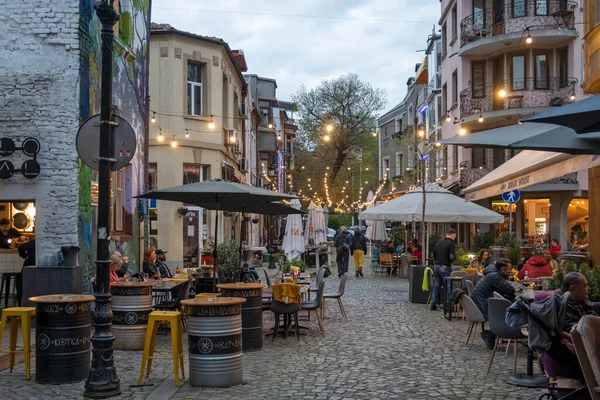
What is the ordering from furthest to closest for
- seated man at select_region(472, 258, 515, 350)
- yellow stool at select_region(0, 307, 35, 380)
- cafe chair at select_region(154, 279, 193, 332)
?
cafe chair at select_region(154, 279, 193, 332), seated man at select_region(472, 258, 515, 350), yellow stool at select_region(0, 307, 35, 380)

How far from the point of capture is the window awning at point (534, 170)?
27.2ft

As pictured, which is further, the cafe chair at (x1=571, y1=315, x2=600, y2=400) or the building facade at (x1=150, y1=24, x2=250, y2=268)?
the building facade at (x1=150, y1=24, x2=250, y2=268)

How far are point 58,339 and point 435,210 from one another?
1351cm

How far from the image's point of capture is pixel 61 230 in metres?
13.3

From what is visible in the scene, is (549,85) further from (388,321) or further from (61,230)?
(61,230)

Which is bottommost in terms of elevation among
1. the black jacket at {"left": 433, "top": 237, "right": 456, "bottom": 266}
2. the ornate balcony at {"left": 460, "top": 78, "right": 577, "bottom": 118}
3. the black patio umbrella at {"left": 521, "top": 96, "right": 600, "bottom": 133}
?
the black jacket at {"left": 433, "top": 237, "right": 456, "bottom": 266}

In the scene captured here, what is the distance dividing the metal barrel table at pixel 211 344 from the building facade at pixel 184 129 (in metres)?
15.9

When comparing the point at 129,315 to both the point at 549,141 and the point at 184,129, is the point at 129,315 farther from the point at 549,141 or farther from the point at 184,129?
the point at 184,129

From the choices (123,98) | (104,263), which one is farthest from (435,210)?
(104,263)

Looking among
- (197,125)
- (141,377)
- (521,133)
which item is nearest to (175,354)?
(141,377)

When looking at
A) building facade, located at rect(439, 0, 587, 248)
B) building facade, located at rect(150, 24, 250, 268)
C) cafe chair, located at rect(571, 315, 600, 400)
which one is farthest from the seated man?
building facade, located at rect(439, 0, 587, 248)

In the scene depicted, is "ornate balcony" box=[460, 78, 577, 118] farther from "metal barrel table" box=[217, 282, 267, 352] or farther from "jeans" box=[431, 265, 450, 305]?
"metal barrel table" box=[217, 282, 267, 352]

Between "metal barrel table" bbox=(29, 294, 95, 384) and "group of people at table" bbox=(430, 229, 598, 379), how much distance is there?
16.9 feet

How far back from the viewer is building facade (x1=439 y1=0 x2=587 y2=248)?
93.9ft
